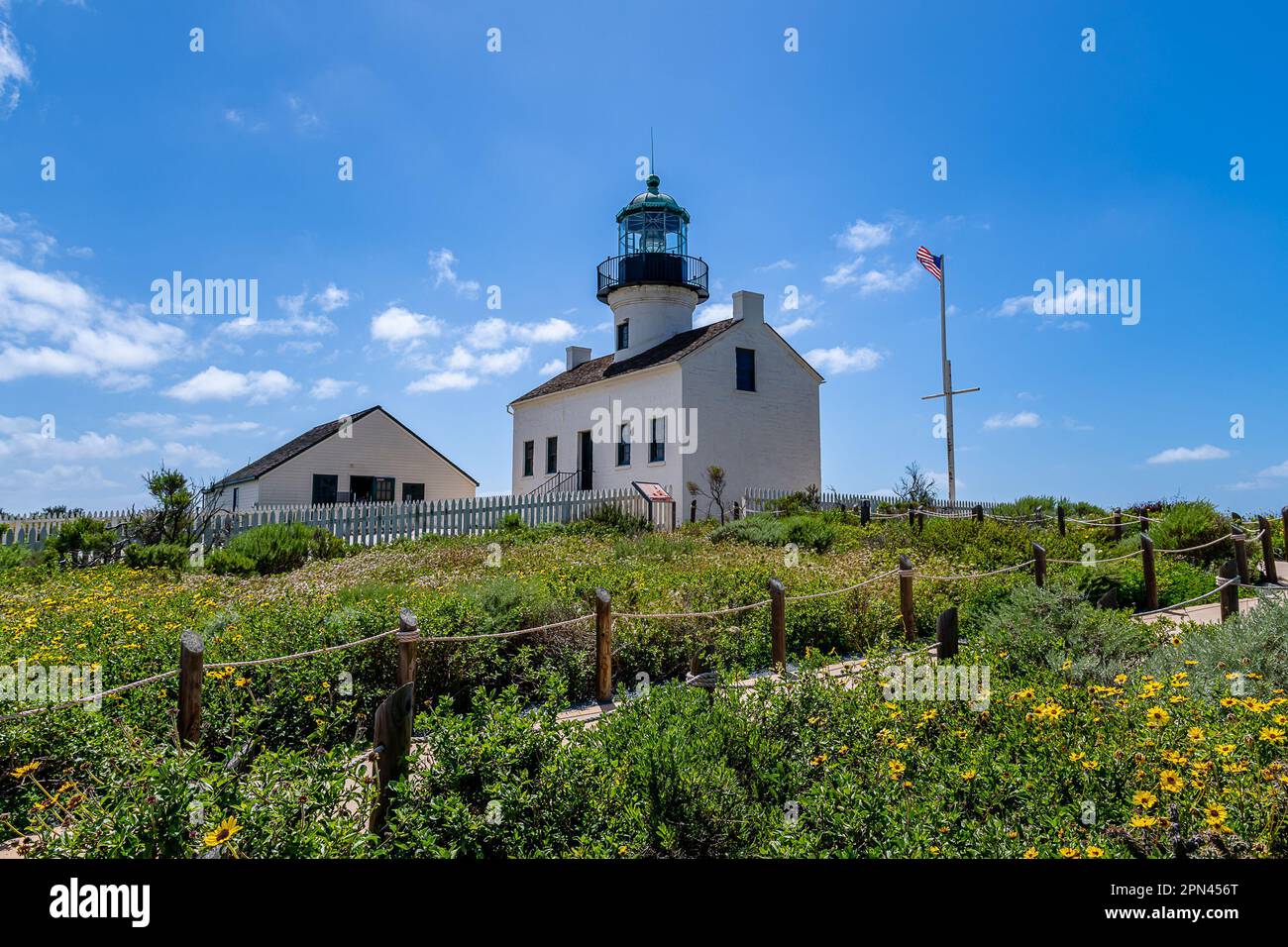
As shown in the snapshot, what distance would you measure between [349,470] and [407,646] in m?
29.1

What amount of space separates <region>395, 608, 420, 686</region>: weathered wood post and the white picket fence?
1470 centimetres

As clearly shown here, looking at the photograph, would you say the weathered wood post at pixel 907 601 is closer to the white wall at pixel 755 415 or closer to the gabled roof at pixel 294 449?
the white wall at pixel 755 415

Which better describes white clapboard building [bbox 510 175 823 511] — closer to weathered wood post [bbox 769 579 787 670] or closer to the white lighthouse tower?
the white lighthouse tower

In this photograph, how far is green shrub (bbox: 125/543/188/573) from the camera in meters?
15.7

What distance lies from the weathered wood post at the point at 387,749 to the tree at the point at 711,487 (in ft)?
68.6

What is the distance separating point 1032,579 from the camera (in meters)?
11.8

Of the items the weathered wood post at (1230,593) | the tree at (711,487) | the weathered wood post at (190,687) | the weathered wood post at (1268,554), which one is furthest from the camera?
the tree at (711,487)

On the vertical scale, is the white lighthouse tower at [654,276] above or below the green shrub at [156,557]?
above

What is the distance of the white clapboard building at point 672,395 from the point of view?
25.5 metres

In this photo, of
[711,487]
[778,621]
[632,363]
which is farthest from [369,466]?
Result: [778,621]

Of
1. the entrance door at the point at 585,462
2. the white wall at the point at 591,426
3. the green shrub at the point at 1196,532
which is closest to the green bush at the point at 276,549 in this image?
the white wall at the point at 591,426
